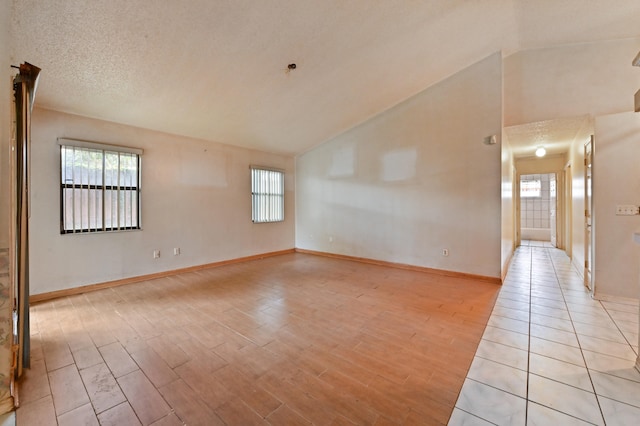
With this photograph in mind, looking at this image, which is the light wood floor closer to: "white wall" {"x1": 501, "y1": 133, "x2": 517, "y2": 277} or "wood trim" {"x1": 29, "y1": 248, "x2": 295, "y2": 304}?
"wood trim" {"x1": 29, "y1": 248, "x2": 295, "y2": 304}

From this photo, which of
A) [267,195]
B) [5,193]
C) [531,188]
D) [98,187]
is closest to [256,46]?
[5,193]

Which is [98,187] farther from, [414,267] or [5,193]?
[414,267]

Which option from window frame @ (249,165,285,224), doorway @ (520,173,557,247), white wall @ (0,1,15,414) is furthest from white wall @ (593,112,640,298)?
doorway @ (520,173,557,247)

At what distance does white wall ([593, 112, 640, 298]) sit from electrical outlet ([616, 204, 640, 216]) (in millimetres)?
35

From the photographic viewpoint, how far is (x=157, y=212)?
438 cm

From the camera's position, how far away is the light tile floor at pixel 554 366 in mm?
1482

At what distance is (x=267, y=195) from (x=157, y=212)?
7.81 ft

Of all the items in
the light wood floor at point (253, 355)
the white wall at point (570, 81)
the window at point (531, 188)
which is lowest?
the light wood floor at point (253, 355)

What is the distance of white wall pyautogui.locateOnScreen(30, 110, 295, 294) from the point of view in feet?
11.1

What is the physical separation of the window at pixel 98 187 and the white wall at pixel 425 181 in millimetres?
3682

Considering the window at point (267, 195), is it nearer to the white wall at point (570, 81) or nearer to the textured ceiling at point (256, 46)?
the textured ceiling at point (256, 46)

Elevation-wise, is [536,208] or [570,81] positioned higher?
[570,81]

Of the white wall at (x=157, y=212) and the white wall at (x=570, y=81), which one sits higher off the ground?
the white wall at (x=570, y=81)

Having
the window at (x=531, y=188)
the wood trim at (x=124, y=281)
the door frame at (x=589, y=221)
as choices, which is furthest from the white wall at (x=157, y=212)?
the window at (x=531, y=188)
